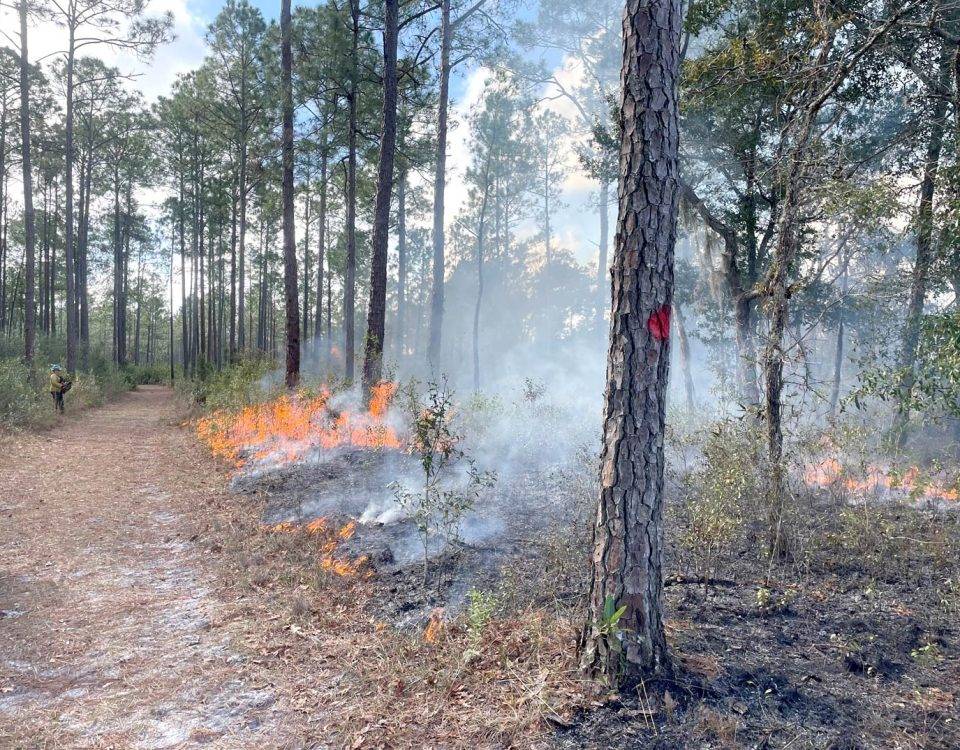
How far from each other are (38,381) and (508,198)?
23.4m

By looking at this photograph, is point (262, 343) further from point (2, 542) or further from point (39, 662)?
point (39, 662)

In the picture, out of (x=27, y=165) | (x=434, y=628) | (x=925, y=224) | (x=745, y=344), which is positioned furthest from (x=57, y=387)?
(x=925, y=224)

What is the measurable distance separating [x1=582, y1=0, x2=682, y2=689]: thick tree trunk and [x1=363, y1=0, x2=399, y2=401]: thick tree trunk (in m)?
8.23

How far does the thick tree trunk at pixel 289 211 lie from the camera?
529 inches

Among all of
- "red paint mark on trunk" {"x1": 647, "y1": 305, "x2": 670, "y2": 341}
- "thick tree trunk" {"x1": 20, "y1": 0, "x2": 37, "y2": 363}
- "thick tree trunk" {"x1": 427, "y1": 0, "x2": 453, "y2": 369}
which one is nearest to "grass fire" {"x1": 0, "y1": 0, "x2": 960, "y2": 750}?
"red paint mark on trunk" {"x1": 647, "y1": 305, "x2": 670, "y2": 341}

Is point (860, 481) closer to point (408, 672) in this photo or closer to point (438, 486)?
point (438, 486)

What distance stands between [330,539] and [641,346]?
13.8ft

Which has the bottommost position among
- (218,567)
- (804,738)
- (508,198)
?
(218,567)

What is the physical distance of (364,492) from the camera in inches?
283

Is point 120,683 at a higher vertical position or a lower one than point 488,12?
lower

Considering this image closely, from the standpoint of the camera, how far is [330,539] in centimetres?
598

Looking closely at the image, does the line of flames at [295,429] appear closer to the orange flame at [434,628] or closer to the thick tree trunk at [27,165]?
the orange flame at [434,628]

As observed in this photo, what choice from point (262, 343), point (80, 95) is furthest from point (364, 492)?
point (262, 343)

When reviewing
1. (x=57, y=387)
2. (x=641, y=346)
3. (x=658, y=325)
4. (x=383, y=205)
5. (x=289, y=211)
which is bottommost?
(x=57, y=387)
